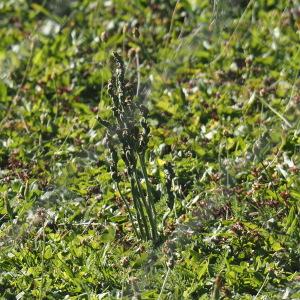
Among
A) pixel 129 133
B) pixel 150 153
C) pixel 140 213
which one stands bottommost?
pixel 150 153

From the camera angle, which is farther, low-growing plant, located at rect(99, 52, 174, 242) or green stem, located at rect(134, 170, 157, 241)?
green stem, located at rect(134, 170, 157, 241)

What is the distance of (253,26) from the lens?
17.9 feet

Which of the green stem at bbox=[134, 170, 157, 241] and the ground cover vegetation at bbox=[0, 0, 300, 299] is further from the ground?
the green stem at bbox=[134, 170, 157, 241]

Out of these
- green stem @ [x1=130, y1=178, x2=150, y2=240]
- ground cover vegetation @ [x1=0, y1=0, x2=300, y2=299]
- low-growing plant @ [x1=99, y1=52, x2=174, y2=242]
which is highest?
low-growing plant @ [x1=99, y1=52, x2=174, y2=242]

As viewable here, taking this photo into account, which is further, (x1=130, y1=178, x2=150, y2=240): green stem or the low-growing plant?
(x1=130, y1=178, x2=150, y2=240): green stem

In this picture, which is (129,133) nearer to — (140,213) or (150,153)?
(140,213)

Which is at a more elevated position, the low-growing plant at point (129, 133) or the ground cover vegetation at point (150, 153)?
the low-growing plant at point (129, 133)

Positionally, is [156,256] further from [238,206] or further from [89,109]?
[89,109]

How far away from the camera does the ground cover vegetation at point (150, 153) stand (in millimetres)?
3486

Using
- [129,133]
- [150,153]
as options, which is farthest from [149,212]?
[150,153]

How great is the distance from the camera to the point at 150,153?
4.43 m

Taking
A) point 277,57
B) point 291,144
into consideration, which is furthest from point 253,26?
point 291,144

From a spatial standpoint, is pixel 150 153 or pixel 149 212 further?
pixel 150 153

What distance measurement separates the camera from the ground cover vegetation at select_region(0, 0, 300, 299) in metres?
3.49
